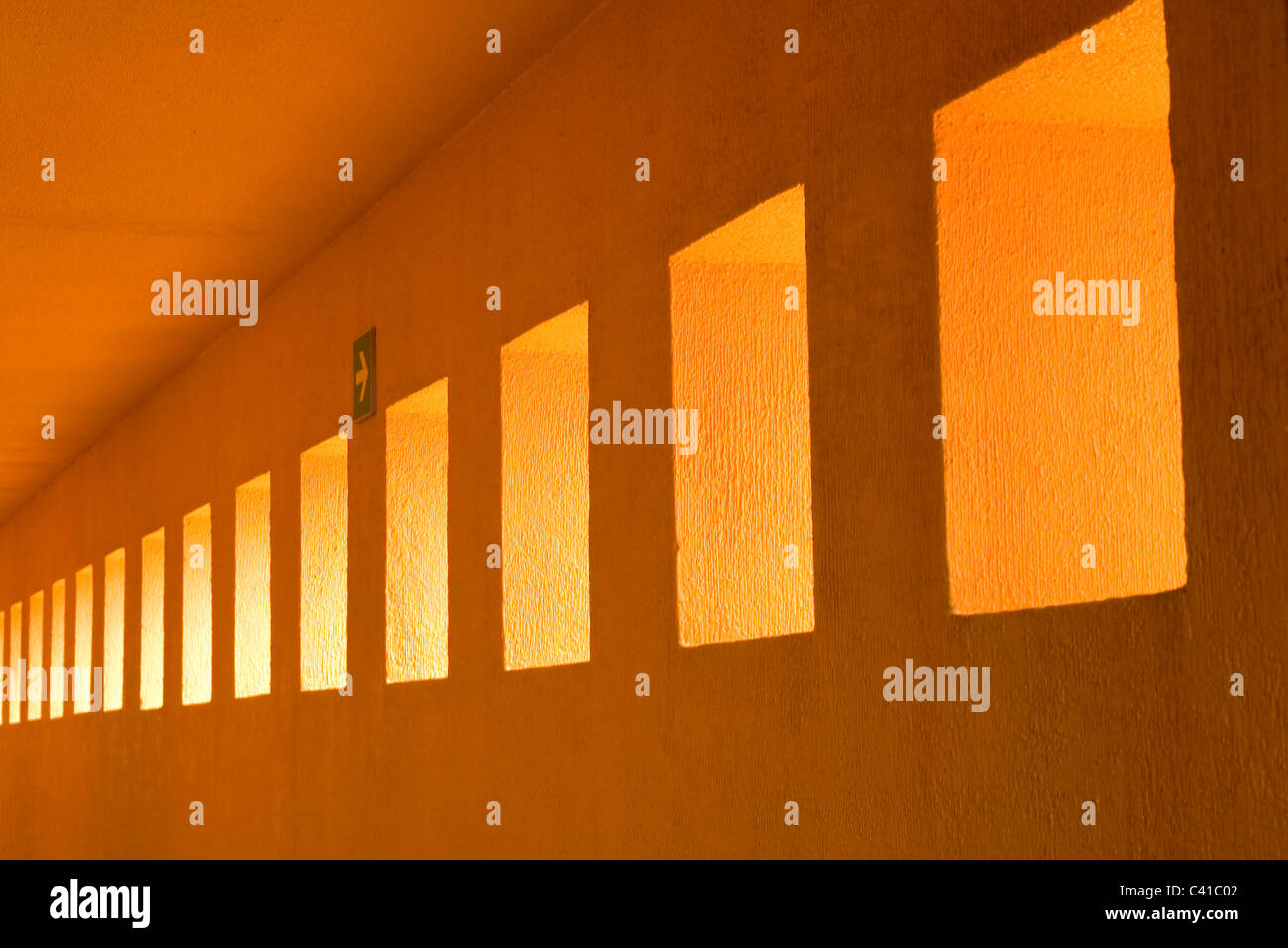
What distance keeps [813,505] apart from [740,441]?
0.72 m

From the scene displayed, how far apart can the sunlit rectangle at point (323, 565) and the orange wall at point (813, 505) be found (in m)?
0.11

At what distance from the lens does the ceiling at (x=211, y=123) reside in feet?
17.8

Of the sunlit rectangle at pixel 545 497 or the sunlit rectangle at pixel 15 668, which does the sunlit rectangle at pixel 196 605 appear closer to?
the sunlit rectangle at pixel 545 497

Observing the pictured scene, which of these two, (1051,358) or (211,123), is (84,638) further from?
(1051,358)

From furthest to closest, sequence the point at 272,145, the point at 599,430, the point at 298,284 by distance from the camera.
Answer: the point at 298,284, the point at 272,145, the point at 599,430

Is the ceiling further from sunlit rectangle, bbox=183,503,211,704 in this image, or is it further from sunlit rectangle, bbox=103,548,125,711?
sunlit rectangle, bbox=103,548,125,711

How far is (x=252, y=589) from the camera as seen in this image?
9203mm

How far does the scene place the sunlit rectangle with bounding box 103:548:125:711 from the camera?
12547 millimetres

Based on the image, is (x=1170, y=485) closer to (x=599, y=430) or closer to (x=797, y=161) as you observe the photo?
(x=797, y=161)

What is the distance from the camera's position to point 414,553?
695 centimetres

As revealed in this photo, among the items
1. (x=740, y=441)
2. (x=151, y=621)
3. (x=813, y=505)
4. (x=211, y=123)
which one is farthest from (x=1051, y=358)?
(x=151, y=621)

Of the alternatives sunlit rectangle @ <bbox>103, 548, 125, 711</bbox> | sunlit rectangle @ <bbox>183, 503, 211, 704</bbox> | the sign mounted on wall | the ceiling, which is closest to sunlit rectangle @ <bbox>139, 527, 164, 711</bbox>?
sunlit rectangle @ <bbox>103, 548, 125, 711</bbox>
